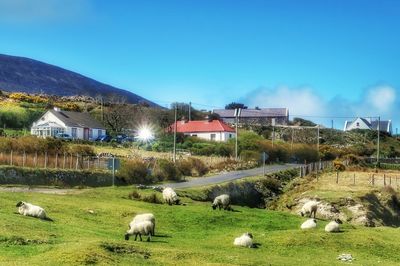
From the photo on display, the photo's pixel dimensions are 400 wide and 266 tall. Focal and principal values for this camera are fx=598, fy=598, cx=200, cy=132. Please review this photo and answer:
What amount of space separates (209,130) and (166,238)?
106435 millimetres

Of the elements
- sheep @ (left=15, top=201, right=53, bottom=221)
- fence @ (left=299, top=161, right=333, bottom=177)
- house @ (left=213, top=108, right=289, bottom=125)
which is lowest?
sheep @ (left=15, top=201, right=53, bottom=221)

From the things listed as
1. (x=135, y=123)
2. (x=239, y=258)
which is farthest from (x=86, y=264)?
(x=135, y=123)

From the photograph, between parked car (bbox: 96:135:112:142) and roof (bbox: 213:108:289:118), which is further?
roof (bbox: 213:108:289:118)

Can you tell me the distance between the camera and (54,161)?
57.2 meters

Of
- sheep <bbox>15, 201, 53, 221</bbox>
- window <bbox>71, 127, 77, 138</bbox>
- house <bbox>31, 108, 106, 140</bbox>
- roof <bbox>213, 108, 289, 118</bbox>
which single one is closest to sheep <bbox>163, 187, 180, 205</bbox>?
sheep <bbox>15, 201, 53, 221</bbox>

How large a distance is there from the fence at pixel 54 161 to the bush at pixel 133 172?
12.3ft

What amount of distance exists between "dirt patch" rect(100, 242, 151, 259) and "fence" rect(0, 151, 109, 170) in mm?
32887

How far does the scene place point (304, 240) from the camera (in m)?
29.4

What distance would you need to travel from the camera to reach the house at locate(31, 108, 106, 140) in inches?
A: 4245

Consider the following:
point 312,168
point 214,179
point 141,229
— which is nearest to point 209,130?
point 312,168

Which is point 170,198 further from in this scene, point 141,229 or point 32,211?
point 141,229

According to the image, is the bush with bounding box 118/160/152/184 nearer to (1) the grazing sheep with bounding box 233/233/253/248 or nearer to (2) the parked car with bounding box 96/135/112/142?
(1) the grazing sheep with bounding box 233/233/253/248

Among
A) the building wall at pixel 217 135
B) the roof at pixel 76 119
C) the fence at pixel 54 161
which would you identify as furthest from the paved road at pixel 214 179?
the building wall at pixel 217 135

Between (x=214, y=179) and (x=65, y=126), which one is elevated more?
(x=65, y=126)
